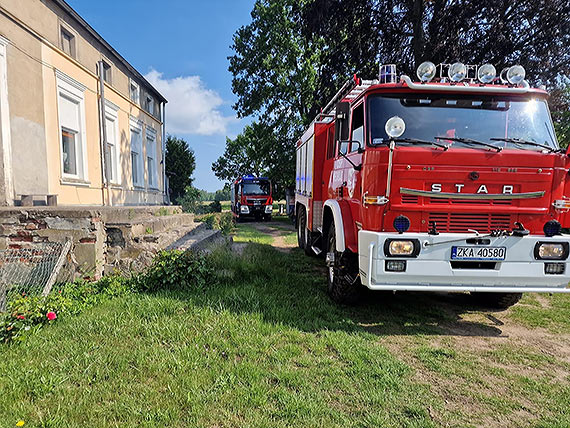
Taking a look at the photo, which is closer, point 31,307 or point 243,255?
point 31,307

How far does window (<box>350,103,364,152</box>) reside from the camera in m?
3.95

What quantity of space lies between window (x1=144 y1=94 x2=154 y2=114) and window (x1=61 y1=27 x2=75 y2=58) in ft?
20.7

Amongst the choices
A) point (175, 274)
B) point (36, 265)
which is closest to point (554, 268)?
point (175, 274)

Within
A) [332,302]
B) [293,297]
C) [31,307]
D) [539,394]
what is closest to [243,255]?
[293,297]

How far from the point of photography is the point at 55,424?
2029 mm

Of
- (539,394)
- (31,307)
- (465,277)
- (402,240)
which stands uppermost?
(402,240)

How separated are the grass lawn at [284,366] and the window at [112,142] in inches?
374

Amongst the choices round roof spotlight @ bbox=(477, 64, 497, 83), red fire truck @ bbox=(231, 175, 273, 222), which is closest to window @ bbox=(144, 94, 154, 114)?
red fire truck @ bbox=(231, 175, 273, 222)

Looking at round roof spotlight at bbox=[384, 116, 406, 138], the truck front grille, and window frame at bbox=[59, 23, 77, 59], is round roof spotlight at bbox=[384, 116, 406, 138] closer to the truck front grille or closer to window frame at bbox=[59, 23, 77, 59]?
→ the truck front grille

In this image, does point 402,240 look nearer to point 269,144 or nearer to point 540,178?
point 540,178

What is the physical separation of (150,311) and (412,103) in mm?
3966

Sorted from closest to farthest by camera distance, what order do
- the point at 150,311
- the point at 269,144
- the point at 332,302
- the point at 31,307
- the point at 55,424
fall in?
the point at 55,424 → the point at 31,307 → the point at 150,311 → the point at 332,302 → the point at 269,144

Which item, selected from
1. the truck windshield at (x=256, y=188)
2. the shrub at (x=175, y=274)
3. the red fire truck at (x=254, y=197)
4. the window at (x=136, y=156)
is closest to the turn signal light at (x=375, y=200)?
the shrub at (x=175, y=274)

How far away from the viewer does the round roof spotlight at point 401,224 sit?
131 inches
